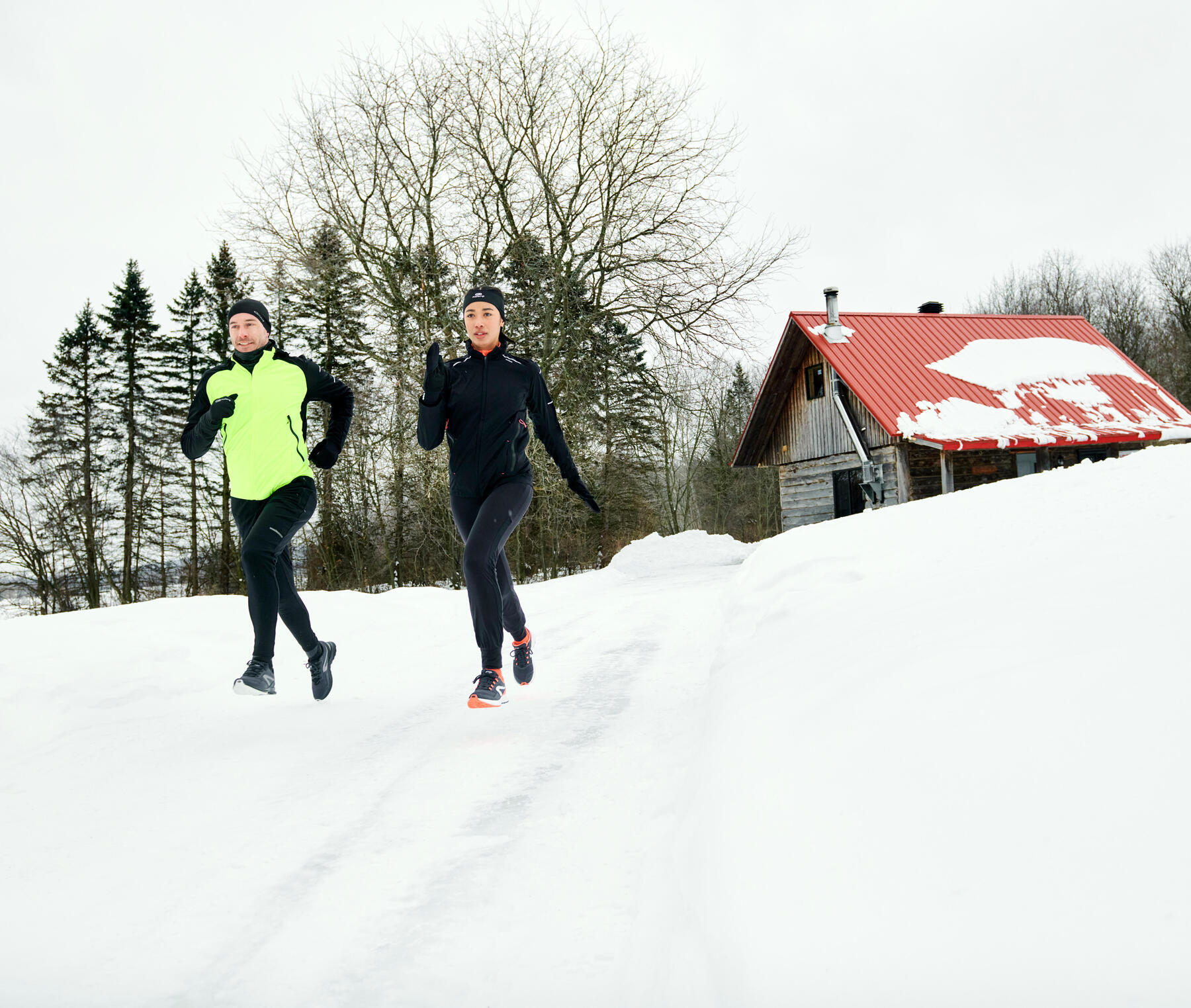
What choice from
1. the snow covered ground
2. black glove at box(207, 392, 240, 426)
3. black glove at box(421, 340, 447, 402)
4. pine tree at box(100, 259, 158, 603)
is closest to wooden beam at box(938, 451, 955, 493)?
the snow covered ground

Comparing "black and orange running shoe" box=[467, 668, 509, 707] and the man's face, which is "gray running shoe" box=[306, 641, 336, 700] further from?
the man's face

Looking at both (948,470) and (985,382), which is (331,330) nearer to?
(948,470)

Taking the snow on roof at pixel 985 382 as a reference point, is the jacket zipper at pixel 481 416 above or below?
below

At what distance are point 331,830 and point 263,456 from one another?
218 centimetres

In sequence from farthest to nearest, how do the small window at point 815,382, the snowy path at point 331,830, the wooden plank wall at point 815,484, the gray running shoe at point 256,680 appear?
the small window at point 815,382 < the wooden plank wall at point 815,484 < the gray running shoe at point 256,680 < the snowy path at point 331,830

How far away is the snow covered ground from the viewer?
133 centimetres

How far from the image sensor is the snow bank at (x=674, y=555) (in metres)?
15.9

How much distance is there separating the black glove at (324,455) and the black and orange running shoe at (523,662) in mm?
1361

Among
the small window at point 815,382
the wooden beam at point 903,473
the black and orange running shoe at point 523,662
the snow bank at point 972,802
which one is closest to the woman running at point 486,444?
the black and orange running shoe at point 523,662

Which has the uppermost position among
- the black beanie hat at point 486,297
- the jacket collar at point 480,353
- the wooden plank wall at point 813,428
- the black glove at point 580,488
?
the wooden plank wall at point 813,428

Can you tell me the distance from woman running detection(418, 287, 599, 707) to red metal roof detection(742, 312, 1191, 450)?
14.4m

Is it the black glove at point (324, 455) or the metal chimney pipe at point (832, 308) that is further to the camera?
the metal chimney pipe at point (832, 308)

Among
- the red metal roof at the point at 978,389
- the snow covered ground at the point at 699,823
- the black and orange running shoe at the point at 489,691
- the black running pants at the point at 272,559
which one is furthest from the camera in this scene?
the red metal roof at the point at 978,389

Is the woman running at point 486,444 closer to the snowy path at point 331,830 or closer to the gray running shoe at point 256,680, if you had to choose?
the snowy path at point 331,830
